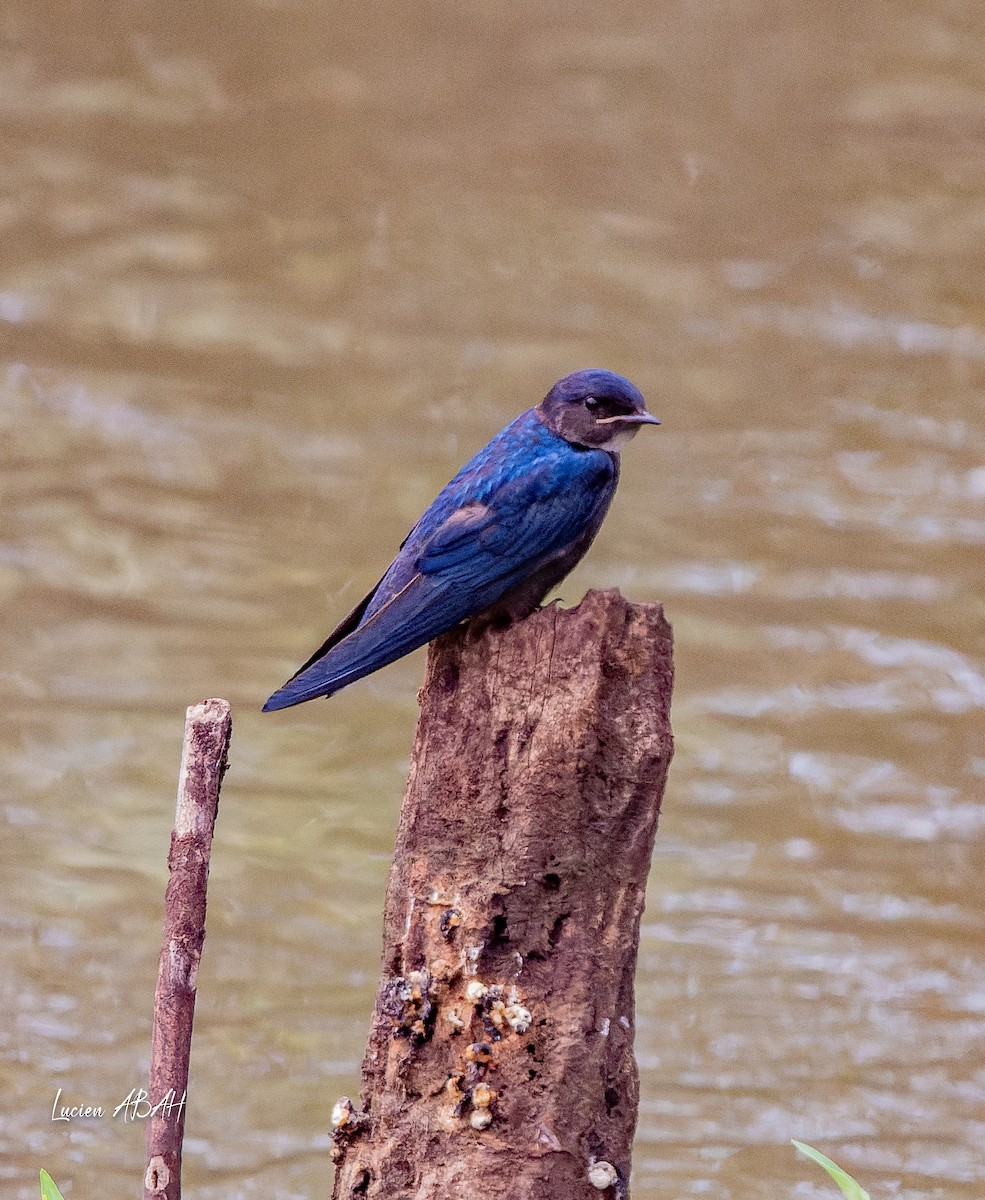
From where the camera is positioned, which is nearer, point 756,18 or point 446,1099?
point 446,1099

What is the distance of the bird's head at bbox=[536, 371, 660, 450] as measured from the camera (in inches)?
96.0

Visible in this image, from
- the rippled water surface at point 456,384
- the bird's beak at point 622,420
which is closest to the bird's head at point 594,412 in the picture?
the bird's beak at point 622,420

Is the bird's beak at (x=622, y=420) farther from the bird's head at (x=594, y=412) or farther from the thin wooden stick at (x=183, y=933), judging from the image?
the thin wooden stick at (x=183, y=933)

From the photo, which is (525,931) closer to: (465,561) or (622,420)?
(465,561)

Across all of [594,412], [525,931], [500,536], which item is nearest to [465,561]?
[500,536]

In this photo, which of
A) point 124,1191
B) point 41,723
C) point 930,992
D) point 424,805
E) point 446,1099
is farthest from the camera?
point 41,723

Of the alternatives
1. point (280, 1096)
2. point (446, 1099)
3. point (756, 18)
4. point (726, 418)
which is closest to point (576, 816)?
point (446, 1099)

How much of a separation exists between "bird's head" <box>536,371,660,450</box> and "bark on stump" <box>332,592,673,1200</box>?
1.95 ft

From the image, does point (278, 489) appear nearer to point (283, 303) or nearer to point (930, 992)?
point (283, 303)

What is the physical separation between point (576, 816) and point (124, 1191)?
8.83ft

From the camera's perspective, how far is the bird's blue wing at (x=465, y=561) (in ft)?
7.11

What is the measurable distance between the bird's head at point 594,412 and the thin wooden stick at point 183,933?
0.96 metres

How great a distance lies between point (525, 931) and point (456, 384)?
3.22 meters

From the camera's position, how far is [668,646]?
6.19 feet
